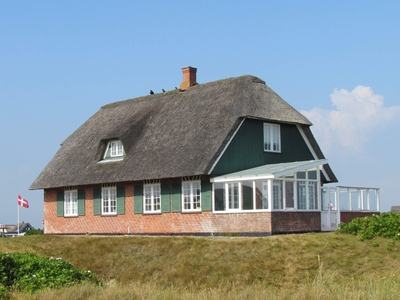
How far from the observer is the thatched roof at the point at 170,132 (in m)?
29.0

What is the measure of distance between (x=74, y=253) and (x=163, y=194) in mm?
4967

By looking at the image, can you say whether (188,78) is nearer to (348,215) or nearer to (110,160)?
(110,160)

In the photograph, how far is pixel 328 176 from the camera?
3306cm

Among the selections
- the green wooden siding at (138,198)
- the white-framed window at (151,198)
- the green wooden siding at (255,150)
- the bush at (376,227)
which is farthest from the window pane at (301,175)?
the green wooden siding at (138,198)

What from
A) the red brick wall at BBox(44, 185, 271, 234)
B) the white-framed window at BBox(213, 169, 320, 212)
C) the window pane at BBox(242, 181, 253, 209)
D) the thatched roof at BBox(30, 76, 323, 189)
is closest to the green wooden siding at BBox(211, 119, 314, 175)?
the thatched roof at BBox(30, 76, 323, 189)

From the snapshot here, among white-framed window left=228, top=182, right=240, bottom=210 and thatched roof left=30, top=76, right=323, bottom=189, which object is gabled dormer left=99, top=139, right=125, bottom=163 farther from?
white-framed window left=228, top=182, right=240, bottom=210

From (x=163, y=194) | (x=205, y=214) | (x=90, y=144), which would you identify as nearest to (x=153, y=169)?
(x=163, y=194)

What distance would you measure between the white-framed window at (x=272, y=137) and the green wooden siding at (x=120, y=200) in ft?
24.3

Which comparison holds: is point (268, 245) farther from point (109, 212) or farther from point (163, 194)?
point (109, 212)

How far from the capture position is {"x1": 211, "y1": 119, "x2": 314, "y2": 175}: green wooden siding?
28516mm

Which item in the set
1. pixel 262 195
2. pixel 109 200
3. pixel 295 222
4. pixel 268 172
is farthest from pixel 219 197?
pixel 109 200

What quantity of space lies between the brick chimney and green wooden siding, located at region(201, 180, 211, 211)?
816 centimetres

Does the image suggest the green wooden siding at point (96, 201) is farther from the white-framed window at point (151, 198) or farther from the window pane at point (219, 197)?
the window pane at point (219, 197)

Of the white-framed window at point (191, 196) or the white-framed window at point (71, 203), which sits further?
the white-framed window at point (71, 203)
